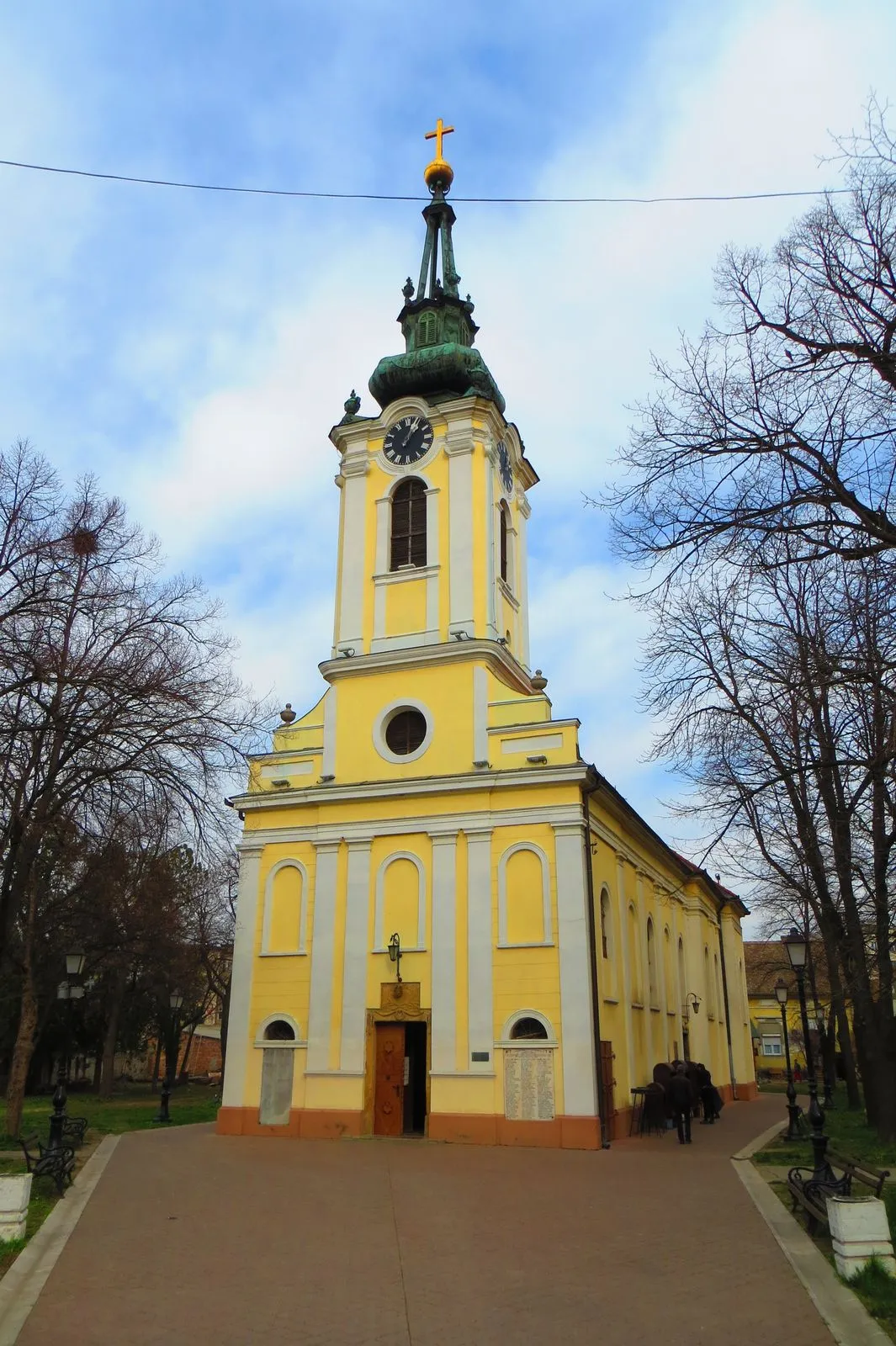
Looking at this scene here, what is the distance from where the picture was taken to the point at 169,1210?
12.6 m

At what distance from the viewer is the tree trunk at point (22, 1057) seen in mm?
18859

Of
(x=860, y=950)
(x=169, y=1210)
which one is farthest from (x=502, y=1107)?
(x=169, y=1210)

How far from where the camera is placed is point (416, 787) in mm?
23328

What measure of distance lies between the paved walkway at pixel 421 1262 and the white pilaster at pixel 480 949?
476 cm

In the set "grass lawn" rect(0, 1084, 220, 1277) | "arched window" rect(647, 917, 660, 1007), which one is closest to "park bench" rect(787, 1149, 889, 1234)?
"grass lawn" rect(0, 1084, 220, 1277)

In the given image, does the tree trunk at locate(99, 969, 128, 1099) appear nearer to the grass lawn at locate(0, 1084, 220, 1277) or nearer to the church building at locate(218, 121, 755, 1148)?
the grass lawn at locate(0, 1084, 220, 1277)

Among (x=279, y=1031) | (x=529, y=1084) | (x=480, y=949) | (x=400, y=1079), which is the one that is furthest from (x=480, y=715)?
(x=279, y=1031)

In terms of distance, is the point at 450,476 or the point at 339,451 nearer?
the point at 450,476

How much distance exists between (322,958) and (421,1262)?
44.8 feet

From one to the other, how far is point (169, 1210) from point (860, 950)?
11980 millimetres

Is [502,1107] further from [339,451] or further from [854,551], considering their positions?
[339,451]

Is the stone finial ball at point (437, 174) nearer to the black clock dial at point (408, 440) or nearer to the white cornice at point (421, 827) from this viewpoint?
the black clock dial at point (408, 440)

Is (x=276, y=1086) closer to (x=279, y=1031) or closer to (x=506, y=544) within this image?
(x=279, y=1031)

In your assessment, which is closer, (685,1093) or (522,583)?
(685,1093)
